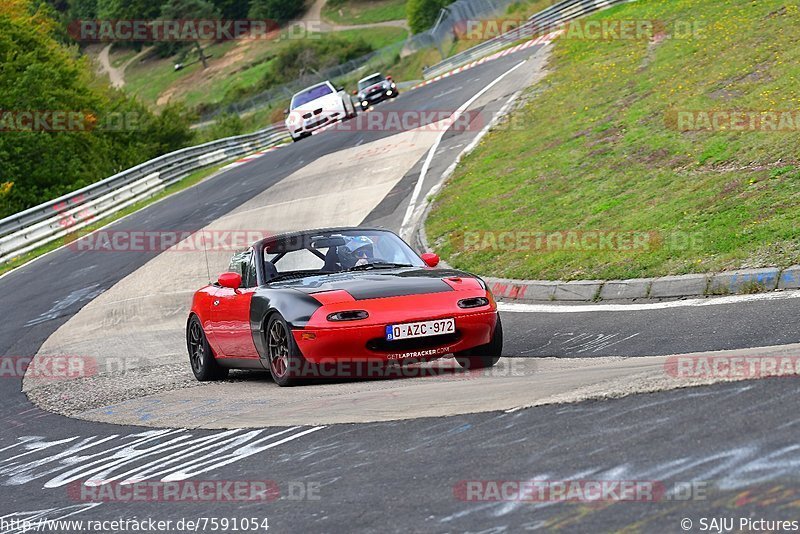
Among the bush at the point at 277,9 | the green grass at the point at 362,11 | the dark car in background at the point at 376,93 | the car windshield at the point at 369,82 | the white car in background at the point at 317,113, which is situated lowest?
the white car in background at the point at 317,113

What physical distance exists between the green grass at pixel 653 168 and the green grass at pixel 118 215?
1072cm

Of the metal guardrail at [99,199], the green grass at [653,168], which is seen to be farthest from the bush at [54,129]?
the green grass at [653,168]

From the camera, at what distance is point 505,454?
532 cm

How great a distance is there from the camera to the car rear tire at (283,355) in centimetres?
874

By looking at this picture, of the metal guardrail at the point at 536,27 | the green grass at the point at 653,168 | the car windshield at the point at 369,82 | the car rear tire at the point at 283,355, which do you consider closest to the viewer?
the car rear tire at the point at 283,355

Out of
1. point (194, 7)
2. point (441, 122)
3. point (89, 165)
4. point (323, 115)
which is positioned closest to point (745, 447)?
point (441, 122)

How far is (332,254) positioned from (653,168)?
6.61 m

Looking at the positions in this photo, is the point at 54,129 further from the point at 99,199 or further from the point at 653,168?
the point at 653,168

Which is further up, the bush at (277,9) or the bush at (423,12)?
the bush at (277,9)

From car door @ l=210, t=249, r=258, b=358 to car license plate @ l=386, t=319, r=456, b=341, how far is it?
1670 millimetres

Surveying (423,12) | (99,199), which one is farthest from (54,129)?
(423,12)

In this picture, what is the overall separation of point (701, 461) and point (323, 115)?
36885mm

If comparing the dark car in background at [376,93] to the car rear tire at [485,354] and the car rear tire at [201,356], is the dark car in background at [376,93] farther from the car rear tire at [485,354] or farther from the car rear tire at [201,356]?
the car rear tire at [485,354]

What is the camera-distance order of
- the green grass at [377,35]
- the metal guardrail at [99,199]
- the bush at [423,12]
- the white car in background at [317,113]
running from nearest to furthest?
1. the metal guardrail at [99,199]
2. the white car in background at [317,113]
3. the bush at [423,12]
4. the green grass at [377,35]
